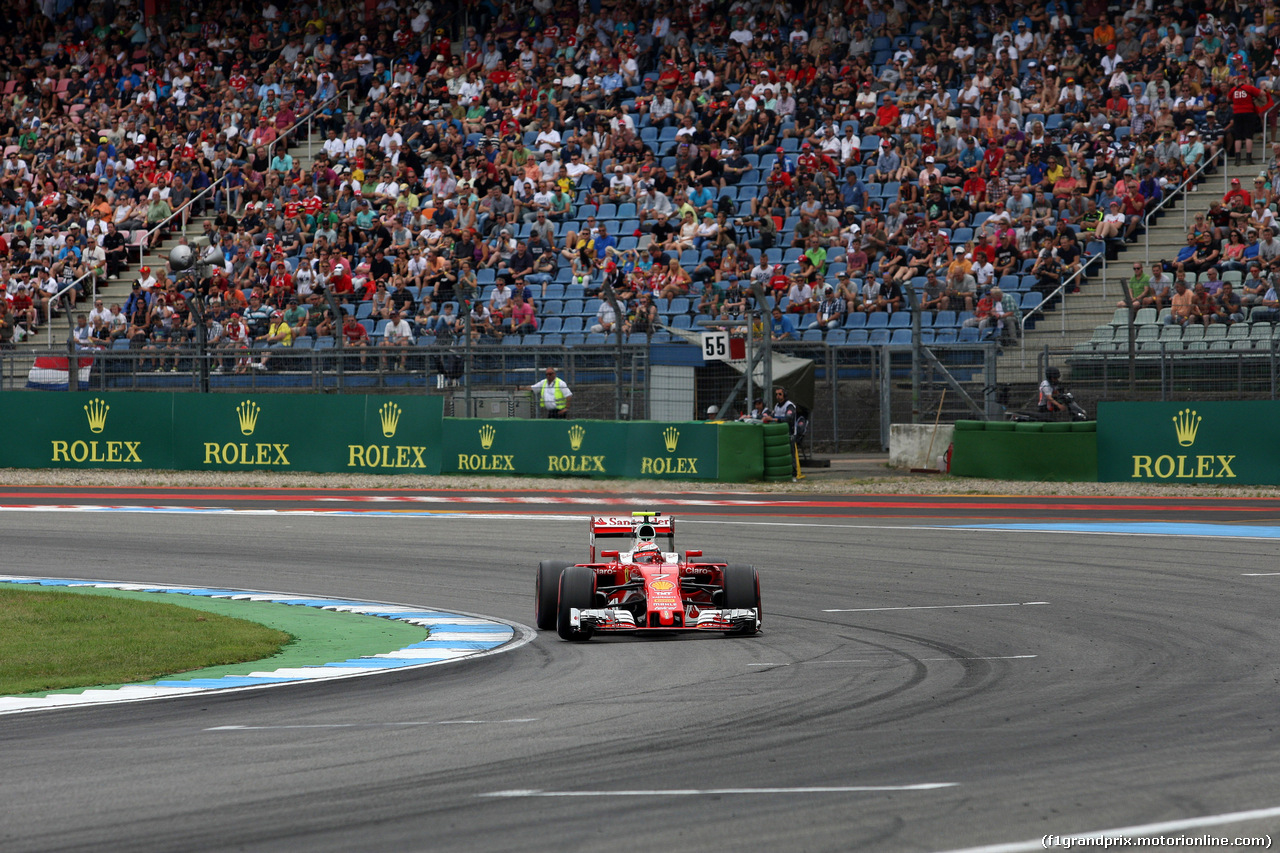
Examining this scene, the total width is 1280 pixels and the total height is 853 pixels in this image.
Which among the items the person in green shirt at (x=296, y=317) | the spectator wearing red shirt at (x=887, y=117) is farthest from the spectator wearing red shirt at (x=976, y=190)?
the person in green shirt at (x=296, y=317)

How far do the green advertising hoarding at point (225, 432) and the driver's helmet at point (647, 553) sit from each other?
14.7m

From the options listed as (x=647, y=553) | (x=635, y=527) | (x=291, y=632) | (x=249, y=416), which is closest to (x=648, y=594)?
(x=647, y=553)

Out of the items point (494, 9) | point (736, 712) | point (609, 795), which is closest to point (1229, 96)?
point (494, 9)

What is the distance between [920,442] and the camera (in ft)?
78.9

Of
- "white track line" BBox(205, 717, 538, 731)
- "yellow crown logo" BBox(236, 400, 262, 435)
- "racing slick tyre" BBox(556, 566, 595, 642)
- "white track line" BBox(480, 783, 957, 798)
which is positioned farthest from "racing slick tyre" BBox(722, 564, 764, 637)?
"yellow crown logo" BBox(236, 400, 262, 435)

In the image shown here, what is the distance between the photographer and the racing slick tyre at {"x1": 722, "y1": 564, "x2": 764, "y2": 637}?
10.2 meters

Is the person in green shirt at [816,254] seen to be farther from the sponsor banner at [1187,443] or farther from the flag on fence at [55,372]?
the flag on fence at [55,372]

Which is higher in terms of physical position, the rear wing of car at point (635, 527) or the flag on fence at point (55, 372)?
the flag on fence at point (55, 372)

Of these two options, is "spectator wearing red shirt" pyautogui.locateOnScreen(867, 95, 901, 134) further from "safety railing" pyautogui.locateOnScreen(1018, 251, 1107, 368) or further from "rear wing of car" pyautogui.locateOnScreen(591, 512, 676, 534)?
"rear wing of car" pyautogui.locateOnScreen(591, 512, 676, 534)

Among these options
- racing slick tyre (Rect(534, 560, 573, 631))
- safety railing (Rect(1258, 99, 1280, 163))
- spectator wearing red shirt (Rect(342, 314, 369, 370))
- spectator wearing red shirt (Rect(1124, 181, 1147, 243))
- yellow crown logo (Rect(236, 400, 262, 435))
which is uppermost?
safety railing (Rect(1258, 99, 1280, 163))

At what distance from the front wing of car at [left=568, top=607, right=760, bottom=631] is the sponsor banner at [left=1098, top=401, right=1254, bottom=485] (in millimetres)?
13564

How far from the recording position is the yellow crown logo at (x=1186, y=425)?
2172cm

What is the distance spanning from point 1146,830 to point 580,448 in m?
19.3

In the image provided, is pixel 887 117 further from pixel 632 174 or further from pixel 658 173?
pixel 632 174
